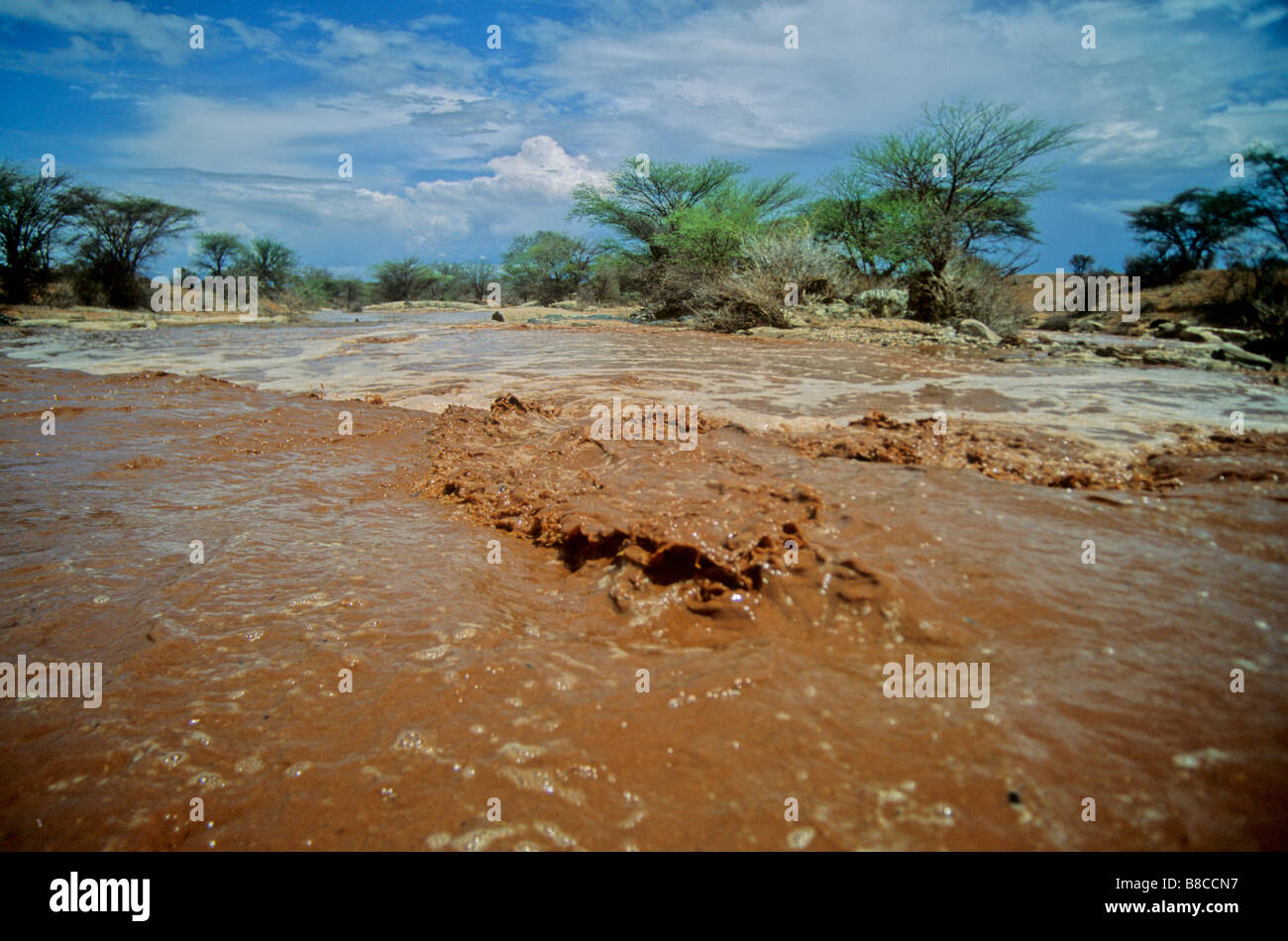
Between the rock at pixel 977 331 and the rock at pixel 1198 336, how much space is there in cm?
358

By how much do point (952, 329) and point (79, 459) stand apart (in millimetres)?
12151

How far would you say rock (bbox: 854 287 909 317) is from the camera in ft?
46.1

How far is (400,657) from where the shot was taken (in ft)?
4.99

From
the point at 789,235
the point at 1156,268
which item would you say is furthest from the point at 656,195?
the point at 1156,268

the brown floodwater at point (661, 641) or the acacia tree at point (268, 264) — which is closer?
the brown floodwater at point (661, 641)

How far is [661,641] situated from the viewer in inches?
63.4

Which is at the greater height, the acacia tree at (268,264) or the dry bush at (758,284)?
the acacia tree at (268,264)

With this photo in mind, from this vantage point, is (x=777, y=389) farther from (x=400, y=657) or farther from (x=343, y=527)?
(x=400, y=657)

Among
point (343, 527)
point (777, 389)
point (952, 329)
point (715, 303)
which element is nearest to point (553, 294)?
point (715, 303)

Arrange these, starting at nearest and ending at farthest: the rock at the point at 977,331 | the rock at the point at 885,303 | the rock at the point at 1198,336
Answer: the rock at the point at 977,331
the rock at the point at 1198,336
the rock at the point at 885,303

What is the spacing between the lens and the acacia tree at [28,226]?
65.8ft

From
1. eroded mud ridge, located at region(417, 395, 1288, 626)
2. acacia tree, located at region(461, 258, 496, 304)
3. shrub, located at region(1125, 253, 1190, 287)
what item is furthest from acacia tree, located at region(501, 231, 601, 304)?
eroded mud ridge, located at region(417, 395, 1288, 626)

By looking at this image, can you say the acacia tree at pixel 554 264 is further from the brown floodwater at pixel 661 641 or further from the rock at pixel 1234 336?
the brown floodwater at pixel 661 641

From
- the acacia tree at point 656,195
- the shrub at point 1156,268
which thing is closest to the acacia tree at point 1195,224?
the shrub at point 1156,268
